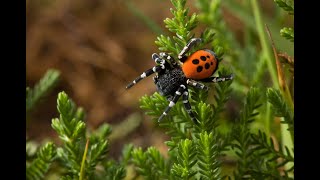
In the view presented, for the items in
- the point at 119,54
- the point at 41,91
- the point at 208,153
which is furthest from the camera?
the point at 119,54

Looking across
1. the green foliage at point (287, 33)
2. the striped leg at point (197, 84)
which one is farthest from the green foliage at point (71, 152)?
the green foliage at point (287, 33)

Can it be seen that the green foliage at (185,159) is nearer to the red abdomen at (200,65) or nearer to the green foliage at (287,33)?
the red abdomen at (200,65)

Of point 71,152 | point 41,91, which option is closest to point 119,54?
point 41,91

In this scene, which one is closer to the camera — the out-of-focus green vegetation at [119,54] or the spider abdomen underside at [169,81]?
the spider abdomen underside at [169,81]

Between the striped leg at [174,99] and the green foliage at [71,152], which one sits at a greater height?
the striped leg at [174,99]

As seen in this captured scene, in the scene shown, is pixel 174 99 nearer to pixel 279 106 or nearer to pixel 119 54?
pixel 279 106
